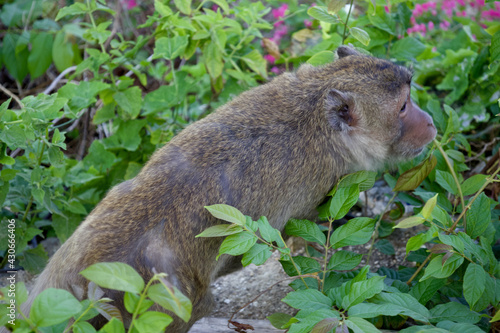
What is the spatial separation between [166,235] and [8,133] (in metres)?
0.96

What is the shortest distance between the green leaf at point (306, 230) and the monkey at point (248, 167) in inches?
6.4

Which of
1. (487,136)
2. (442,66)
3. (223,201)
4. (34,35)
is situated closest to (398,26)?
(442,66)

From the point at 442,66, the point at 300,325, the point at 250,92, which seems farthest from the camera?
the point at 442,66

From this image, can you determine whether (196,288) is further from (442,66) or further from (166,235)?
(442,66)

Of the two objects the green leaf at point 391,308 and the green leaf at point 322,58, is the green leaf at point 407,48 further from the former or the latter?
the green leaf at point 391,308

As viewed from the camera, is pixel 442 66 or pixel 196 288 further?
pixel 442 66

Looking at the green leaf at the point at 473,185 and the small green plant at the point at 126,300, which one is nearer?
the small green plant at the point at 126,300

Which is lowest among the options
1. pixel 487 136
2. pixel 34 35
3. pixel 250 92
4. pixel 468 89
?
pixel 487 136

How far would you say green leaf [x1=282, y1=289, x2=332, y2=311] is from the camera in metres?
2.10

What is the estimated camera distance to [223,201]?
2.50 m

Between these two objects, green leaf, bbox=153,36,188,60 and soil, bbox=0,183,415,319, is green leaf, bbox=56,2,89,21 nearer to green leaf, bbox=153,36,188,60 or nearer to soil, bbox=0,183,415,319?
green leaf, bbox=153,36,188,60

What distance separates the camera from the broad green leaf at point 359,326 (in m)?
1.82

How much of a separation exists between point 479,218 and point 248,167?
1156mm

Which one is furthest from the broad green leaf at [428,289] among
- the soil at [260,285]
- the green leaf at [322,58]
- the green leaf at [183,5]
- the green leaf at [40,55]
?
the green leaf at [40,55]
